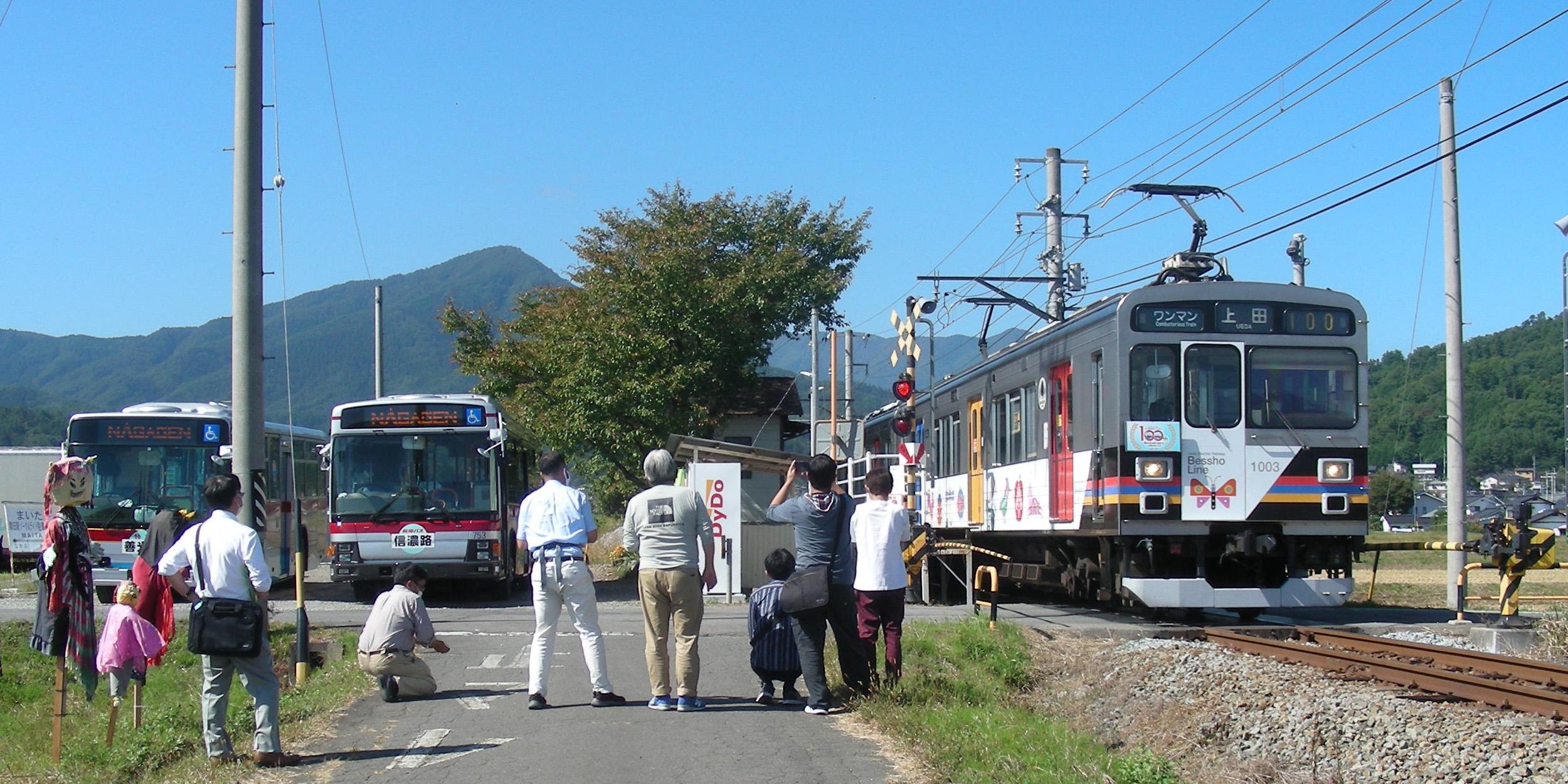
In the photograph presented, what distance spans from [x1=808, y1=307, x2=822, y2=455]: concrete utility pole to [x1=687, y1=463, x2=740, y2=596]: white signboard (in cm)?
731

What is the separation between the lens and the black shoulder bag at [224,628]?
23.6 ft

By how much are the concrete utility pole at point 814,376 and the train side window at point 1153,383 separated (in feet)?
47.4

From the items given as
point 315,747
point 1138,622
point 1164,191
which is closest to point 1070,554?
point 1138,622

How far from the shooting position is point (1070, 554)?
651 inches

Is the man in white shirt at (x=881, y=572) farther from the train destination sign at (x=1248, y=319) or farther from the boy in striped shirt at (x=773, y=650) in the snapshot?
the train destination sign at (x=1248, y=319)

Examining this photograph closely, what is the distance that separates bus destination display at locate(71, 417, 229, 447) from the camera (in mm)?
19500

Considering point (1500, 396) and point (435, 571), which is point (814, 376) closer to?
point (435, 571)

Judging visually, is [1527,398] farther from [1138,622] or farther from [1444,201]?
[1138,622]

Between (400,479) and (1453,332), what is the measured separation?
45.7 ft

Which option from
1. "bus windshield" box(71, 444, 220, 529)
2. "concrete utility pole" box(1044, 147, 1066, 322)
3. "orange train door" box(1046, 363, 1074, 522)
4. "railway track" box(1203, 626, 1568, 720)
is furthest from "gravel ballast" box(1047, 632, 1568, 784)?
"concrete utility pole" box(1044, 147, 1066, 322)

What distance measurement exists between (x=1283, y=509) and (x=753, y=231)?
23.3 meters

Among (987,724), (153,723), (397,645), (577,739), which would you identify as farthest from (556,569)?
(987,724)

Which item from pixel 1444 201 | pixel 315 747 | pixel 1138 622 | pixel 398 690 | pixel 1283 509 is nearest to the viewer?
pixel 315 747

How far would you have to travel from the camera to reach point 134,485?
1958cm
